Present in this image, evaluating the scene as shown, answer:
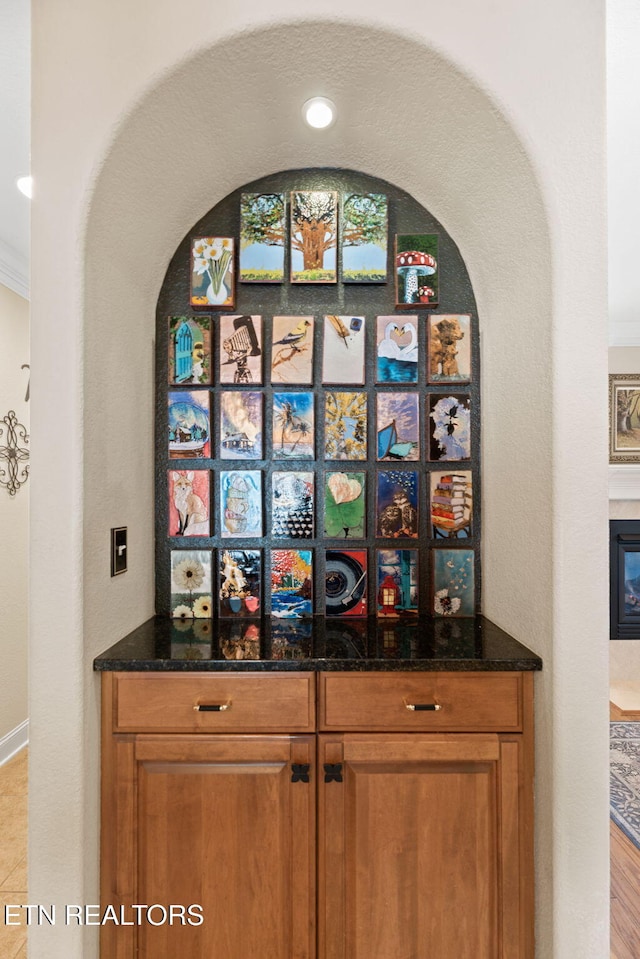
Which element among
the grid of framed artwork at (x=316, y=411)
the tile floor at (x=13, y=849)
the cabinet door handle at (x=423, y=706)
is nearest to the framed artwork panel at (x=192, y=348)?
the grid of framed artwork at (x=316, y=411)

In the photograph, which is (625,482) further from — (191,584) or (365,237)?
(191,584)

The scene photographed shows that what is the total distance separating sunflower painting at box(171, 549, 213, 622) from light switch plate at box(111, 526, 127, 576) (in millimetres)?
243

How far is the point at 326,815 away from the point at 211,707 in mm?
393

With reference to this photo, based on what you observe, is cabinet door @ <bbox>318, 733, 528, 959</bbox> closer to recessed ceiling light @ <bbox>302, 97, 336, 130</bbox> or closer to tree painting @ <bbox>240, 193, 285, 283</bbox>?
tree painting @ <bbox>240, 193, 285, 283</bbox>

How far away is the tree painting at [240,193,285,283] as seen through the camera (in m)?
1.69

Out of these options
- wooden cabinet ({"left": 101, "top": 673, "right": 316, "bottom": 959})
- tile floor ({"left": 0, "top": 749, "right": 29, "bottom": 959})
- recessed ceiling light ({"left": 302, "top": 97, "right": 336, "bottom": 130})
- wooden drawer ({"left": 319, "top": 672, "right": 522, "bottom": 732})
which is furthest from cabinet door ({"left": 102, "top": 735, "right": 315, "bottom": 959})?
recessed ceiling light ({"left": 302, "top": 97, "right": 336, "bottom": 130})

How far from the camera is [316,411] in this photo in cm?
172

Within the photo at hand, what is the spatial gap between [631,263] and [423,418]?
2301 mm

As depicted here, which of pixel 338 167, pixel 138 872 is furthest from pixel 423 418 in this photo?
pixel 138 872

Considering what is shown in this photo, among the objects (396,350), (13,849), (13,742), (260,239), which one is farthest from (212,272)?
(13,742)

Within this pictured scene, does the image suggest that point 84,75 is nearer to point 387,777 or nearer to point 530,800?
point 387,777

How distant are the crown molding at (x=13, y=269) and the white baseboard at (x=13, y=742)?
2421 millimetres

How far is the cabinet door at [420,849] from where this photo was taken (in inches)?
48.8

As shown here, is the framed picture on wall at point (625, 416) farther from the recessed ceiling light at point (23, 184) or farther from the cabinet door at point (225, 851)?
the recessed ceiling light at point (23, 184)
